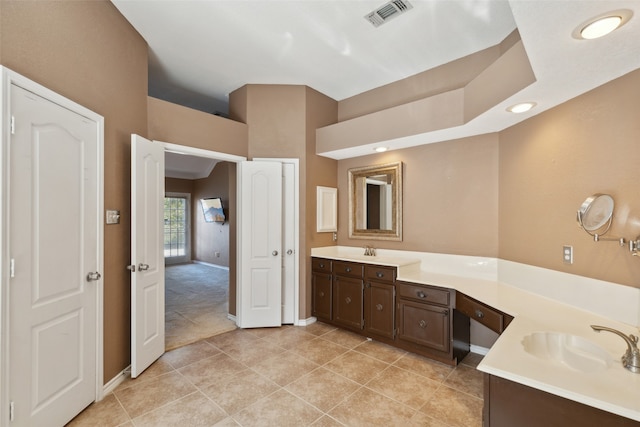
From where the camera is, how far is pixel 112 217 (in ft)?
7.94

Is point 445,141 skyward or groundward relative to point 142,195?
skyward

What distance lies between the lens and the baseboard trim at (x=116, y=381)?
2.33m

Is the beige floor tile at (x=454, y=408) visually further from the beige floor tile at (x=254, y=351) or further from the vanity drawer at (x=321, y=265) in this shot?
the vanity drawer at (x=321, y=265)

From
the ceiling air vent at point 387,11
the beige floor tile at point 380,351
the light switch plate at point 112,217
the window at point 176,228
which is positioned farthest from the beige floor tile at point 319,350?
the window at point 176,228

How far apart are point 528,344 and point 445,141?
2375mm

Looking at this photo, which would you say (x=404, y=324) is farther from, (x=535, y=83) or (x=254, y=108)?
(x=254, y=108)

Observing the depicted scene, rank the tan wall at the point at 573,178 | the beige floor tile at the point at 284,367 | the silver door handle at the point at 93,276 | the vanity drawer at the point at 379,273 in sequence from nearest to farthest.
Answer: the tan wall at the point at 573,178 < the silver door handle at the point at 93,276 < the beige floor tile at the point at 284,367 < the vanity drawer at the point at 379,273

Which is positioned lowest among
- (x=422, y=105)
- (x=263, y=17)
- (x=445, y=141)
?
(x=445, y=141)

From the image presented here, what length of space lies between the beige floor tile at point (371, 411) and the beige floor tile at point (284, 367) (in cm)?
56

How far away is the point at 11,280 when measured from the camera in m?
1.59

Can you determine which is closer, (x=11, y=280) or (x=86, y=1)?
(x=11, y=280)

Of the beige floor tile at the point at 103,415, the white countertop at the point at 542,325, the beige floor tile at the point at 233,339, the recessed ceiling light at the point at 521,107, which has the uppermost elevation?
the recessed ceiling light at the point at 521,107

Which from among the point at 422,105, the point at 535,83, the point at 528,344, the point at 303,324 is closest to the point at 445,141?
the point at 422,105

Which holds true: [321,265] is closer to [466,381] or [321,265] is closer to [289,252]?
[289,252]
